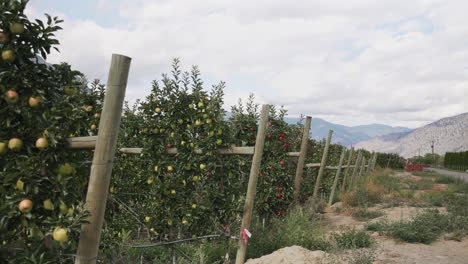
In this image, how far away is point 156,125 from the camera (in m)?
4.61

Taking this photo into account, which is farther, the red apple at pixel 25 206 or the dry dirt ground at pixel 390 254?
the dry dirt ground at pixel 390 254

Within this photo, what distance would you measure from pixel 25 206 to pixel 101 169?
0.45 metres

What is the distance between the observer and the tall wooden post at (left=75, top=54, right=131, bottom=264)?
6.75 ft

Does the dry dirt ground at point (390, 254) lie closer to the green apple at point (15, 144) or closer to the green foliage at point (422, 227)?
the green foliage at point (422, 227)

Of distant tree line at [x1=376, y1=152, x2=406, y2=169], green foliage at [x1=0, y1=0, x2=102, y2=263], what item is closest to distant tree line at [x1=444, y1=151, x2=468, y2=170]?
distant tree line at [x1=376, y1=152, x2=406, y2=169]

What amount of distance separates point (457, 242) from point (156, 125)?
19.4 ft

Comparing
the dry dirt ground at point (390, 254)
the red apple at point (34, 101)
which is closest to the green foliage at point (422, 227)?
the dry dirt ground at point (390, 254)

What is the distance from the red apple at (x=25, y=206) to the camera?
1912mm

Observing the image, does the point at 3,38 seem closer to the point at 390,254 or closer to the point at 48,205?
the point at 48,205

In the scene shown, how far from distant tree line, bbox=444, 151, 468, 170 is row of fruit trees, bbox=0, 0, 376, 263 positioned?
50750 mm

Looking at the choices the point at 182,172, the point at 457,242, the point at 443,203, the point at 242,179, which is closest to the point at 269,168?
the point at 242,179

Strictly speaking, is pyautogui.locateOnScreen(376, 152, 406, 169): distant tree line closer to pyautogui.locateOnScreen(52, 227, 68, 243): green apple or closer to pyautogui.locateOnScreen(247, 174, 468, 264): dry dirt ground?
pyautogui.locateOnScreen(247, 174, 468, 264): dry dirt ground

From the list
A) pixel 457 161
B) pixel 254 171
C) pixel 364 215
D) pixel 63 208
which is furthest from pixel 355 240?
pixel 457 161

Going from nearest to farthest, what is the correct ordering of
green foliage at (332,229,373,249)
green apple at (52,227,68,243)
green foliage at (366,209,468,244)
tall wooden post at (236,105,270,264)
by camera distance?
1. green apple at (52,227,68,243)
2. tall wooden post at (236,105,270,264)
3. green foliage at (332,229,373,249)
4. green foliage at (366,209,468,244)
